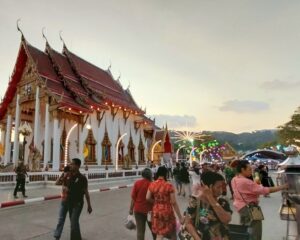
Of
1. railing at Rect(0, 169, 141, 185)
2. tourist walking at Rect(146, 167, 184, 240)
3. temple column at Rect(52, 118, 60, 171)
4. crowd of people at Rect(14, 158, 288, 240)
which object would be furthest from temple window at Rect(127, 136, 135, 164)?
tourist walking at Rect(146, 167, 184, 240)

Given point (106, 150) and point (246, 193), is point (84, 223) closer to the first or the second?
point (246, 193)

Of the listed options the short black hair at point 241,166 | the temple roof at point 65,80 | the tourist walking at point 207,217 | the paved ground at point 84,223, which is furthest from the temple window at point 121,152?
the tourist walking at point 207,217

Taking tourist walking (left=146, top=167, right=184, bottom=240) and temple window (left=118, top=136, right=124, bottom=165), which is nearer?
tourist walking (left=146, top=167, right=184, bottom=240)

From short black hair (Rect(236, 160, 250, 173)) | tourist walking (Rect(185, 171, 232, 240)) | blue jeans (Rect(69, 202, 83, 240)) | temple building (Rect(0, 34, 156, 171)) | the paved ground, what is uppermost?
temple building (Rect(0, 34, 156, 171))

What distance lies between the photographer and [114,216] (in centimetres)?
841

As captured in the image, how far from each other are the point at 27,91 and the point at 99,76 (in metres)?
10.9

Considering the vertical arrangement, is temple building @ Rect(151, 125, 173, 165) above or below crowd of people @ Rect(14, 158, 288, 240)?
above

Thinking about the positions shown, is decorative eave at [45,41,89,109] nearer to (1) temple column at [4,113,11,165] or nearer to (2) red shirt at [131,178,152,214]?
(1) temple column at [4,113,11,165]

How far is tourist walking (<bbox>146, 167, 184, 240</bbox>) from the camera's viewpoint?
12.5 feet

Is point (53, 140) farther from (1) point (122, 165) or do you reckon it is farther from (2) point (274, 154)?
(2) point (274, 154)

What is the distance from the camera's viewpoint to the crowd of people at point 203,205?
2.78 m

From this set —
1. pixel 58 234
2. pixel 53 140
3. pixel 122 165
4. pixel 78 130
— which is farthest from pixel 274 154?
pixel 58 234

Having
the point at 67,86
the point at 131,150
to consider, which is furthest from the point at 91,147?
the point at 131,150

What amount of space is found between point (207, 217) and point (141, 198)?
80.1 inches
